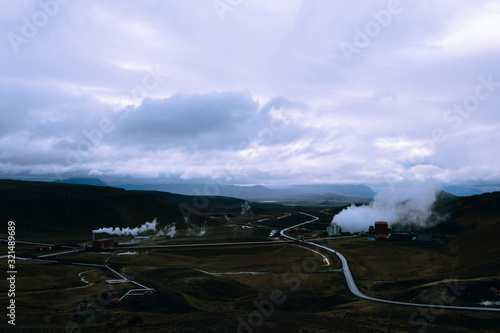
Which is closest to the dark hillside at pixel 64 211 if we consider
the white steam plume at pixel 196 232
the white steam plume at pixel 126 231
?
the white steam plume at pixel 196 232

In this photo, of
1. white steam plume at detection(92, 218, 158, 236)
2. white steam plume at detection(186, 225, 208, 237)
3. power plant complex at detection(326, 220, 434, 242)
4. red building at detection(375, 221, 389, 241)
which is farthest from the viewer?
white steam plume at detection(186, 225, 208, 237)

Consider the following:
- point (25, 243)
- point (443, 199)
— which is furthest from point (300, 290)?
point (443, 199)

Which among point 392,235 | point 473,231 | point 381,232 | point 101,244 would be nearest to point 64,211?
point 101,244

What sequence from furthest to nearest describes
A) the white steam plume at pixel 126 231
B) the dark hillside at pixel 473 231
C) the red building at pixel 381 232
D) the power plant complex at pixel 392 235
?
the white steam plume at pixel 126 231 → the red building at pixel 381 232 → the power plant complex at pixel 392 235 → the dark hillside at pixel 473 231

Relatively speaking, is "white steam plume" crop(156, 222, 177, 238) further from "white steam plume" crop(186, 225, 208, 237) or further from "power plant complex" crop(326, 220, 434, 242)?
"power plant complex" crop(326, 220, 434, 242)

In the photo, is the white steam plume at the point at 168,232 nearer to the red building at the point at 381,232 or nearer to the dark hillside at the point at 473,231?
the red building at the point at 381,232

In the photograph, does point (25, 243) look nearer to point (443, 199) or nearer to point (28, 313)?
point (28, 313)

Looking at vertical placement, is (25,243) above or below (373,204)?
below

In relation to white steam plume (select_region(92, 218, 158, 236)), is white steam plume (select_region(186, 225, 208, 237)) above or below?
below

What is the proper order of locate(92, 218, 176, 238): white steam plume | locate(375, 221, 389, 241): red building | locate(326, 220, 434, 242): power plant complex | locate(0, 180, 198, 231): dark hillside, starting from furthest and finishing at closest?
1. locate(0, 180, 198, 231): dark hillside
2. locate(92, 218, 176, 238): white steam plume
3. locate(375, 221, 389, 241): red building
4. locate(326, 220, 434, 242): power plant complex

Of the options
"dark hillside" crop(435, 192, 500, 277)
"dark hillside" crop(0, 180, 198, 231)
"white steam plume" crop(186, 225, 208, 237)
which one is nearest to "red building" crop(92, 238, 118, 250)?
"white steam plume" crop(186, 225, 208, 237)

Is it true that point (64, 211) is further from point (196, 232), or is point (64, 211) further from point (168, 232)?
point (196, 232)
